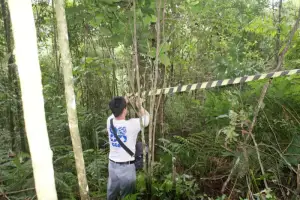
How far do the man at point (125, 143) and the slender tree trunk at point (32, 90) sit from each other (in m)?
1.69

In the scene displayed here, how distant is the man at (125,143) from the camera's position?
339cm

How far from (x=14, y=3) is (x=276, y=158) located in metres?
3.44

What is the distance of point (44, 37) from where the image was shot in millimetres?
5770

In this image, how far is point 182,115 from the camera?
5777 mm

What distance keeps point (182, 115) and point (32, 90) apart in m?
4.42

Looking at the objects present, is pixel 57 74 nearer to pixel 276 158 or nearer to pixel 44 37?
pixel 44 37

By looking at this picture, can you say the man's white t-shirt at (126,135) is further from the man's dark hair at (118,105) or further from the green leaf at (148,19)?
the green leaf at (148,19)

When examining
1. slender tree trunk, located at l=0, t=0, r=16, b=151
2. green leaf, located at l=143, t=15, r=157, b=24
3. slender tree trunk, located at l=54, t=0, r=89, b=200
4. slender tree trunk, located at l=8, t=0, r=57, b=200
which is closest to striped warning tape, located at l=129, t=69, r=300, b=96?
green leaf, located at l=143, t=15, r=157, b=24

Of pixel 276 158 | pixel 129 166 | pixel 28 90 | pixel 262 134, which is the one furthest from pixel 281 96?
pixel 28 90

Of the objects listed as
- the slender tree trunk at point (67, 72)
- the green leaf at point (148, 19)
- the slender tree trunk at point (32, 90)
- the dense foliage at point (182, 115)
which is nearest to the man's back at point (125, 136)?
the dense foliage at point (182, 115)

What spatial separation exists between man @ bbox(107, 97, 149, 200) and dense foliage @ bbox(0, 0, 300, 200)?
0.25 m

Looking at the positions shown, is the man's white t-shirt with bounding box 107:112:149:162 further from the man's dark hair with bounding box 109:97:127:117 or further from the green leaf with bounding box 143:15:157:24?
the green leaf with bounding box 143:15:157:24

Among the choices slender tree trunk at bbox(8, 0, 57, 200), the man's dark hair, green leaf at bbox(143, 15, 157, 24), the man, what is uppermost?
green leaf at bbox(143, 15, 157, 24)

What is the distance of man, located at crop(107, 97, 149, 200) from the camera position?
339 centimetres
